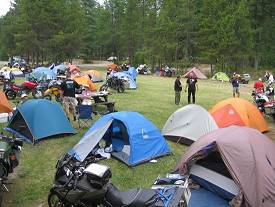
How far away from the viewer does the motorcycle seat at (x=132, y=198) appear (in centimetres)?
617

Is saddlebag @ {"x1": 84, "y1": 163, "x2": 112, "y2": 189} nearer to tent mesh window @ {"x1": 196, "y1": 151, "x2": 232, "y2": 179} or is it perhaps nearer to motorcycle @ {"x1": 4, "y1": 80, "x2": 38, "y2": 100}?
tent mesh window @ {"x1": 196, "y1": 151, "x2": 232, "y2": 179}

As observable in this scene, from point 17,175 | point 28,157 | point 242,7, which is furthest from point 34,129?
point 242,7

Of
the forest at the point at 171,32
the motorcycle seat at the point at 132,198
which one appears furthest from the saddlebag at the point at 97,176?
the forest at the point at 171,32

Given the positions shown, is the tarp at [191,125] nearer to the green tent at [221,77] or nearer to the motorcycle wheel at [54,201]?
the motorcycle wheel at [54,201]

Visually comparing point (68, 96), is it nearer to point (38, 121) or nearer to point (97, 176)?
point (38, 121)

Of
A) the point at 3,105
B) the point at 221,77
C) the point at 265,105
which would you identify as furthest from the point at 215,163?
the point at 221,77

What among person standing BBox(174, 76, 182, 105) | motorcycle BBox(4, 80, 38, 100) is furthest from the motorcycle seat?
motorcycle BBox(4, 80, 38, 100)

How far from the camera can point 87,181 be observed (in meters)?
Result: 6.48

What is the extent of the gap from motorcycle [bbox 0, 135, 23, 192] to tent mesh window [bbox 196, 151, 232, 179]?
4.01 metres

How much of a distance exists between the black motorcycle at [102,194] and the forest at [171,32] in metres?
33.0

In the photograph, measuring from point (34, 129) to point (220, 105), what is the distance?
20.7 ft

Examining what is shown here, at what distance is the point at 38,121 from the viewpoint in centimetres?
1212

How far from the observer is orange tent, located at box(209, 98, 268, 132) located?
1341 centimetres

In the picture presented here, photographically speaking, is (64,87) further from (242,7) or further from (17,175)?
(242,7)
